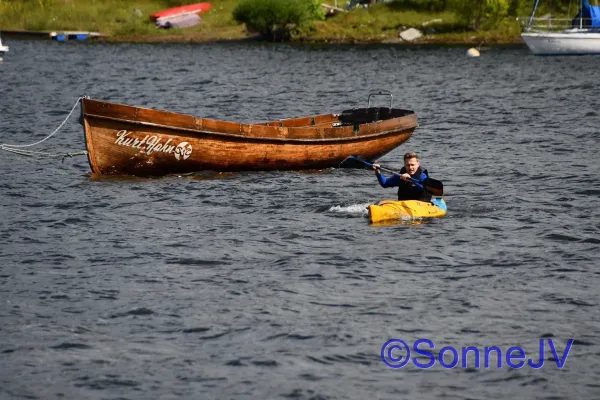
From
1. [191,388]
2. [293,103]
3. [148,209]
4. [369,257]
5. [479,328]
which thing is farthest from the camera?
[293,103]

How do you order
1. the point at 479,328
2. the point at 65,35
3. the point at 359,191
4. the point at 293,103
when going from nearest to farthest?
the point at 479,328 → the point at 359,191 → the point at 293,103 → the point at 65,35

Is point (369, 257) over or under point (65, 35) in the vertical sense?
under

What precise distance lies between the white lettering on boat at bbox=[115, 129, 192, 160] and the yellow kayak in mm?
5833

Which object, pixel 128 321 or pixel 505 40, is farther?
pixel 505 40

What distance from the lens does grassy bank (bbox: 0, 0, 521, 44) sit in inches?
3305

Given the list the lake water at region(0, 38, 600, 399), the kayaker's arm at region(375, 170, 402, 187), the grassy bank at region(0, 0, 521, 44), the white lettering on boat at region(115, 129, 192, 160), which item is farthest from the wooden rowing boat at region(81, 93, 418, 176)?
the grassy bank at region(0, 0, 521, 44)

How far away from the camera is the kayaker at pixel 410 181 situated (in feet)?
68.4

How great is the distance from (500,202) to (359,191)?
10.5 ft

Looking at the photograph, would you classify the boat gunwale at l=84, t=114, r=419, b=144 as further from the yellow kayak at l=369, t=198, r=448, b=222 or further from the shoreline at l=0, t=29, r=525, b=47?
the shoreline at l=0, t=29, r=525, b=47

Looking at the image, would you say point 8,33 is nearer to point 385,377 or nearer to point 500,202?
point 500,202

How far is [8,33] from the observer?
314ft

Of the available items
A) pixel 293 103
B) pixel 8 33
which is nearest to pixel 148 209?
pixel 293 103

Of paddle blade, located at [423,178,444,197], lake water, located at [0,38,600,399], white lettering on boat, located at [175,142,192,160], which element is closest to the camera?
lake water, located at [0,38,600,399]

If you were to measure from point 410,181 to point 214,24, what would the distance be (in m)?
71.2
